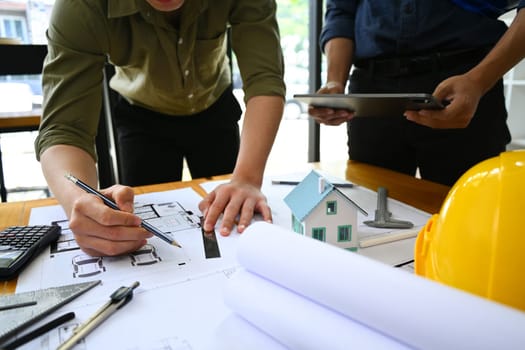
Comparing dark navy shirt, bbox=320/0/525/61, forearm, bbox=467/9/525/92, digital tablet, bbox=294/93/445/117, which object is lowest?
digital tablet, bbox=294/93/445/117

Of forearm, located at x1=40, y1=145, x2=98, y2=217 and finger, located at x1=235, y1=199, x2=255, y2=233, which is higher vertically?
forearm, located at x1=40, y1=145, x2=98, y2=217

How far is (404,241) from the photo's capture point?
0.60 metres

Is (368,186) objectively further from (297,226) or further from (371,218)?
(297,226)

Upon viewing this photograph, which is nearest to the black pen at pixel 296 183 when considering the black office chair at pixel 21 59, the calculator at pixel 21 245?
the calculator at pixel 21 245

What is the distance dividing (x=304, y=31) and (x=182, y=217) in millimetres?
1970

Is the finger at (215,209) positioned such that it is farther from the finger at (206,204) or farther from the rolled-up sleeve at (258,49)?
the rolled-up sleeve at (258,49)

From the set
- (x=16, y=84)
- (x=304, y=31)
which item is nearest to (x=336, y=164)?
(x=16, y=84)

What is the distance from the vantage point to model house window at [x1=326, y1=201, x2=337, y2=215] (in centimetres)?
54

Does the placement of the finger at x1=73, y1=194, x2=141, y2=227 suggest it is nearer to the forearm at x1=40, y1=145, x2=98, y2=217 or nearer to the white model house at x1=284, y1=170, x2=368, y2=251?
the forearm at x1=40, y1=145, x2=98, y2=217

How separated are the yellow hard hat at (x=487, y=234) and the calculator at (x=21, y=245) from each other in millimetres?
492

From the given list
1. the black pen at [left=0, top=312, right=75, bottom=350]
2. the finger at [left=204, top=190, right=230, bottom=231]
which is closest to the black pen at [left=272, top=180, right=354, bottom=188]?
the finger at [left=204, top=190, right=230, bottom=231]

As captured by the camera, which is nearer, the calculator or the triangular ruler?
the triangular ruler

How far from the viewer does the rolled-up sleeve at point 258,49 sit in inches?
34.6

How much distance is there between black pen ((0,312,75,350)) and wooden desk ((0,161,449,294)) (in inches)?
15.1
